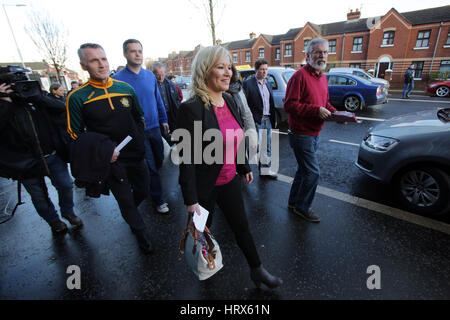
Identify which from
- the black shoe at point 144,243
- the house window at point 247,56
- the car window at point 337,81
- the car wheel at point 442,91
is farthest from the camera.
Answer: the house window at point 247,56

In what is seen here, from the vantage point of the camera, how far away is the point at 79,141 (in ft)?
6.57

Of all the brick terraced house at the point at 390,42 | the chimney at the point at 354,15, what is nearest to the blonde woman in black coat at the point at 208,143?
the brick terraced house at the point at 390,42

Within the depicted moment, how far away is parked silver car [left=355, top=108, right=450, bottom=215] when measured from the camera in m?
2.63

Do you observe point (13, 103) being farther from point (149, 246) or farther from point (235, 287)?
point (235, 287)

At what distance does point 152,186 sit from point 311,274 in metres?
2.18

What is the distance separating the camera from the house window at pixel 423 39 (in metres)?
22.6

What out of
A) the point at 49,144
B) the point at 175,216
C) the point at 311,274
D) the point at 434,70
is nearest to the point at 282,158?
the point at 175,216

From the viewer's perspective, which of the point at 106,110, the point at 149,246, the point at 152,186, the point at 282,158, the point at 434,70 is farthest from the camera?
the point at 434,70

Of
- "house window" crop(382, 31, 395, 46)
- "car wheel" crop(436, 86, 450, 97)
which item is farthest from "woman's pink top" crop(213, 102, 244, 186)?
"house window" crop(382, 31, 395, 46)

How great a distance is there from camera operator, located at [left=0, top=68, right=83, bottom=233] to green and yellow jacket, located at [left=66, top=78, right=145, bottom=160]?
0.68 meters

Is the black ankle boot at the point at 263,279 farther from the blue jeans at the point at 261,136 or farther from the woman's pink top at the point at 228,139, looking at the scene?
the blue jeans at the point at 261,136

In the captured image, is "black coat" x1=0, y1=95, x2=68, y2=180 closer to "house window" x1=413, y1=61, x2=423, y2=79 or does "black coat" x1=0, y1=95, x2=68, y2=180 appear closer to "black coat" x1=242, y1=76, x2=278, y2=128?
"black coat" x1=242, y1=76, x2=278, y2=128

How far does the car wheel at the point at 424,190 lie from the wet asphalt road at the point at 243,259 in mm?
281
